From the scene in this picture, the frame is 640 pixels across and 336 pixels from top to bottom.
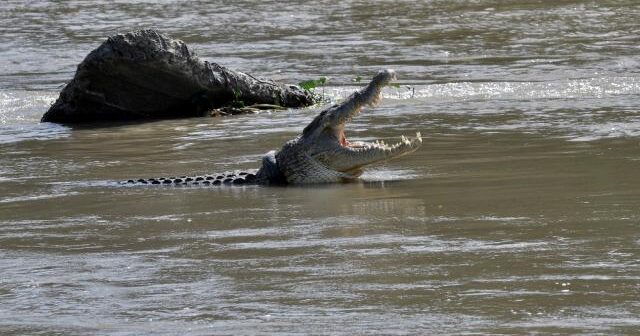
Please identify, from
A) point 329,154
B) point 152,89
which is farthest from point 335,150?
point 152,89

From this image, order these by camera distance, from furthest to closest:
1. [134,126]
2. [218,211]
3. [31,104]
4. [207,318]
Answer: [31,104]
[134,126]
[218,211]
[207,318]

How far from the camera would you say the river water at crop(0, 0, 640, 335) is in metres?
4.52

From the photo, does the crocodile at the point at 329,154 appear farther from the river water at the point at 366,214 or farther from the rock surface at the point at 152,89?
the rock surface at the point at 152,89

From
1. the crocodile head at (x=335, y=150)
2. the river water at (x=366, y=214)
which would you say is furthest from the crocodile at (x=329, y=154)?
the river water at (x=366, y=214)

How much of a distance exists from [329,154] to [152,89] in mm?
3989

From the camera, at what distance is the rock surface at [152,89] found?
38.1 feet

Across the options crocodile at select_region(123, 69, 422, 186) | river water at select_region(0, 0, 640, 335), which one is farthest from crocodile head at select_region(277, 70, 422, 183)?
river water at select_region(0, 0, 640, 335)

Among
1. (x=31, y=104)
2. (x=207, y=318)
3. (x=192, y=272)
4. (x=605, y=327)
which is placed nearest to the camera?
(x=605, y=327)

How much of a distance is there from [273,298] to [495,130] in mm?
4844

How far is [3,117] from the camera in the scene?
1182cm

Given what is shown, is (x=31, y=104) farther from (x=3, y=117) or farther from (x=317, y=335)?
(x=317, y=335)

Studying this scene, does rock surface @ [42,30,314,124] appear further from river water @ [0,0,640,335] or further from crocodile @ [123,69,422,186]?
crocodile @ [123,69,422,186]

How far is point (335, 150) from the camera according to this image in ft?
26.7

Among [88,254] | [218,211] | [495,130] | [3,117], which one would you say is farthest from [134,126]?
[88,254]
